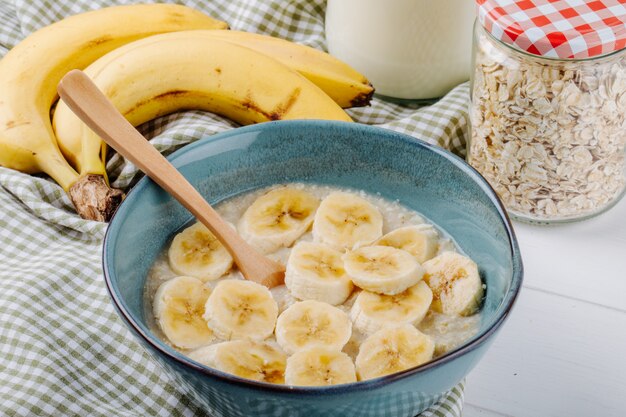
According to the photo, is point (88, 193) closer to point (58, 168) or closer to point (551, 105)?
A: point (58, 168)

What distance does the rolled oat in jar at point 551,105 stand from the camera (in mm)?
916

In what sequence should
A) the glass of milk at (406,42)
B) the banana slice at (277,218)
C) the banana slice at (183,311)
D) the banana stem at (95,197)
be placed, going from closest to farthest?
1. the banana slice at (183,311)
2. the banana slice at (277,218)
3. the banana stem at (95,197)
4. the glass of milk at (406,42)

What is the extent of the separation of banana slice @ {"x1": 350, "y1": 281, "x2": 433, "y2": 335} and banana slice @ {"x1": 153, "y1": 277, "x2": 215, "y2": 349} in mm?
129

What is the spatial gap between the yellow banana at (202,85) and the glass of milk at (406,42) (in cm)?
12

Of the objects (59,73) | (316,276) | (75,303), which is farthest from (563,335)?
(59,73)

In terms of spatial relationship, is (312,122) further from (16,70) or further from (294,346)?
(16,70)

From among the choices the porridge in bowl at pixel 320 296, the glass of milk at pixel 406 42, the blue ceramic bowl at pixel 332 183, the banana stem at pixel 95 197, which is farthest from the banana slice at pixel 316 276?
the glass of milk at pixel 406 42

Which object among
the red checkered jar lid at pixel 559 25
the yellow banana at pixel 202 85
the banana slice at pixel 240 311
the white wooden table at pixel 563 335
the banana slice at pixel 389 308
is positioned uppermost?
the red checkered jar lid at pixel 559 25

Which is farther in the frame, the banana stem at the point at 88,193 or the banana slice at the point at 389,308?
the banana stem at the point at 88,193

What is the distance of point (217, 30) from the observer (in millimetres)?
1211

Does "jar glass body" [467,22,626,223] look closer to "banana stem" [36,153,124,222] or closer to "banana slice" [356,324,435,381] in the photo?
"banana slice" [356,324,435,381]

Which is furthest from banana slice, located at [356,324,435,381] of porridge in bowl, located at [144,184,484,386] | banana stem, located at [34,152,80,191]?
banana stem, located at [34,152,80,191]

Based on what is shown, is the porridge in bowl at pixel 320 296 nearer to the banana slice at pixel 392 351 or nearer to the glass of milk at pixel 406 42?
the banana slice at pixel 392 351

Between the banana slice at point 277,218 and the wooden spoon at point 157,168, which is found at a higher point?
the wooden spoon at point 157,168
